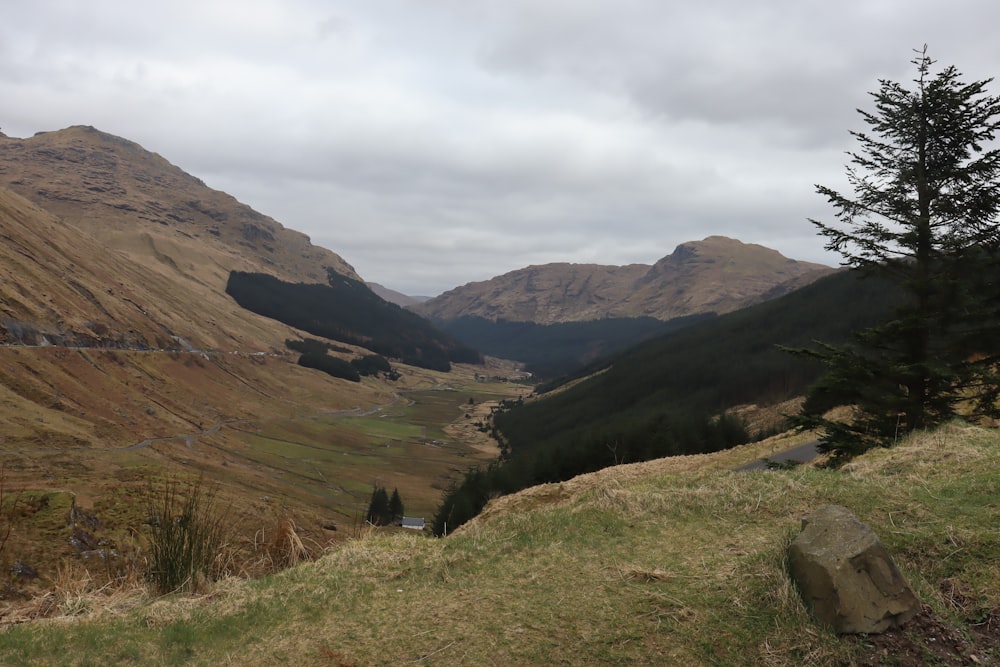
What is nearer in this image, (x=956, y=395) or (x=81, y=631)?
(x=81, y=631)

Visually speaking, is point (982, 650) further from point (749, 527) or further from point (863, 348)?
point (863, 348)

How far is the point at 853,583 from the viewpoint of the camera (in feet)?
23.2

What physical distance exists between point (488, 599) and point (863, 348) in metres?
18.9

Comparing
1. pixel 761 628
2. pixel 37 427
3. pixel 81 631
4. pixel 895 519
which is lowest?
pixel 37 427

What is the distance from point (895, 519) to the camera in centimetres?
949

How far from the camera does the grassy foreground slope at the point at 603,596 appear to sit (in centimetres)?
717

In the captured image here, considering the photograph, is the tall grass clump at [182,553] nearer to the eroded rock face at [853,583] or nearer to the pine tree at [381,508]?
the eroded rock face at [853,583]

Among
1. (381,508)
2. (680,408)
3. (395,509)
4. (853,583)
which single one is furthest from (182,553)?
(680,408)

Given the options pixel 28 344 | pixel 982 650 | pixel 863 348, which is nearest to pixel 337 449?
pixel 28 344

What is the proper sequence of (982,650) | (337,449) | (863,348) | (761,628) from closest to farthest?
(982,650)
(761,628)
(863,348)
(337,449)

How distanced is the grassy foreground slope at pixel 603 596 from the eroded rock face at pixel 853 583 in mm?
223

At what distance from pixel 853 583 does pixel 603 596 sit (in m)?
3.44

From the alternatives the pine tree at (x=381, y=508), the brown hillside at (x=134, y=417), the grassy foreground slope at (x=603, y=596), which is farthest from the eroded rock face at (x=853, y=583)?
the pine tree at (x=381, y=508)

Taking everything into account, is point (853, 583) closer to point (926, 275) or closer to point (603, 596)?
point (603, 596)
